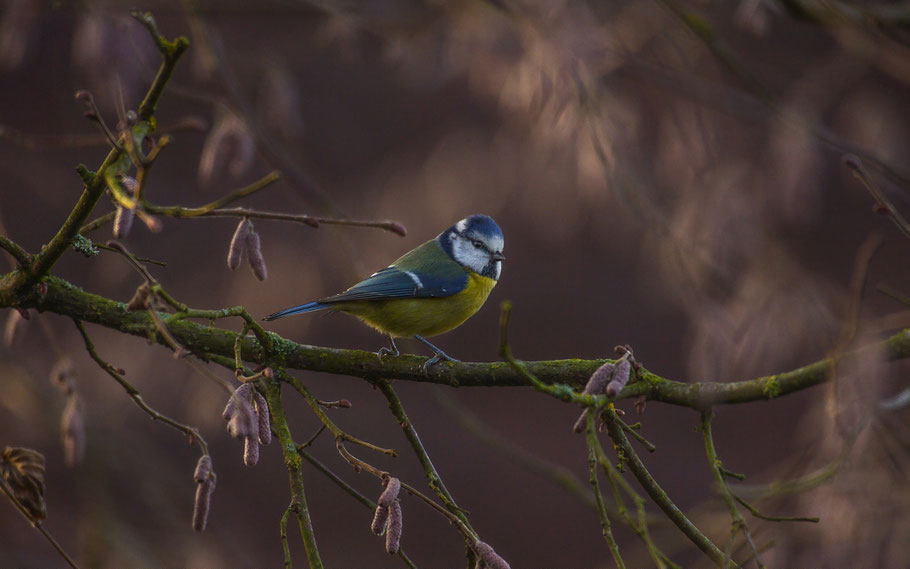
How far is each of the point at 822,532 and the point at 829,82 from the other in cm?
193

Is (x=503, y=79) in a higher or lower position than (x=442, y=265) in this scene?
higher

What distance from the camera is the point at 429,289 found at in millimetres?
2957

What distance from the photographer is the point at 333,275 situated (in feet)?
15.8

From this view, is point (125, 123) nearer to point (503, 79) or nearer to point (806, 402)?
point (503, 79)

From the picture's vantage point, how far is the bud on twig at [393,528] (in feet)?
4.69

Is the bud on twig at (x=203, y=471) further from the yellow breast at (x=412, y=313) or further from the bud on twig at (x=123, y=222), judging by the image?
the yellow breast at (x=412, y=313)

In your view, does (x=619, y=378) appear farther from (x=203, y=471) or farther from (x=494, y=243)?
(x=494, y=243)

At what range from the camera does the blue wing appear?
280cm

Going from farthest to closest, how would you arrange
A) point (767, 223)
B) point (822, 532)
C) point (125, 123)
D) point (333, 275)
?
point (333, 275) < point (767, 223) < point (822, 532) < point (125, 123)

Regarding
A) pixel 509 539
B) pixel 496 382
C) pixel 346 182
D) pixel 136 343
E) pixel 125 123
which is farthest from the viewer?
pixel 346 182

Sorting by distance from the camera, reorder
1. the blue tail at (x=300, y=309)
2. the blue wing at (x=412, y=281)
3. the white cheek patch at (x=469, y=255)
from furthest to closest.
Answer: the white cheek patch at (x=469, y=255), the blue wing at (x=412, y=281), the blue tail at (x=300, y=309)

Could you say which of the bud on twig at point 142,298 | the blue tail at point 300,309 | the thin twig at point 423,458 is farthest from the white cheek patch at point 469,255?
the bud on twig at point 142,298

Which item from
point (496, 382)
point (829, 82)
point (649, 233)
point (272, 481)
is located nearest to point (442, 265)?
point (649, 233)

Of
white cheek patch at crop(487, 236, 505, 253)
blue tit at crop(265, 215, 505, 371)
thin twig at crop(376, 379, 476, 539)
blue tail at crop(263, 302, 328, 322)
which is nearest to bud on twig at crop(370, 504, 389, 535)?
thin twig at crop(376, 379, 476, 539)
